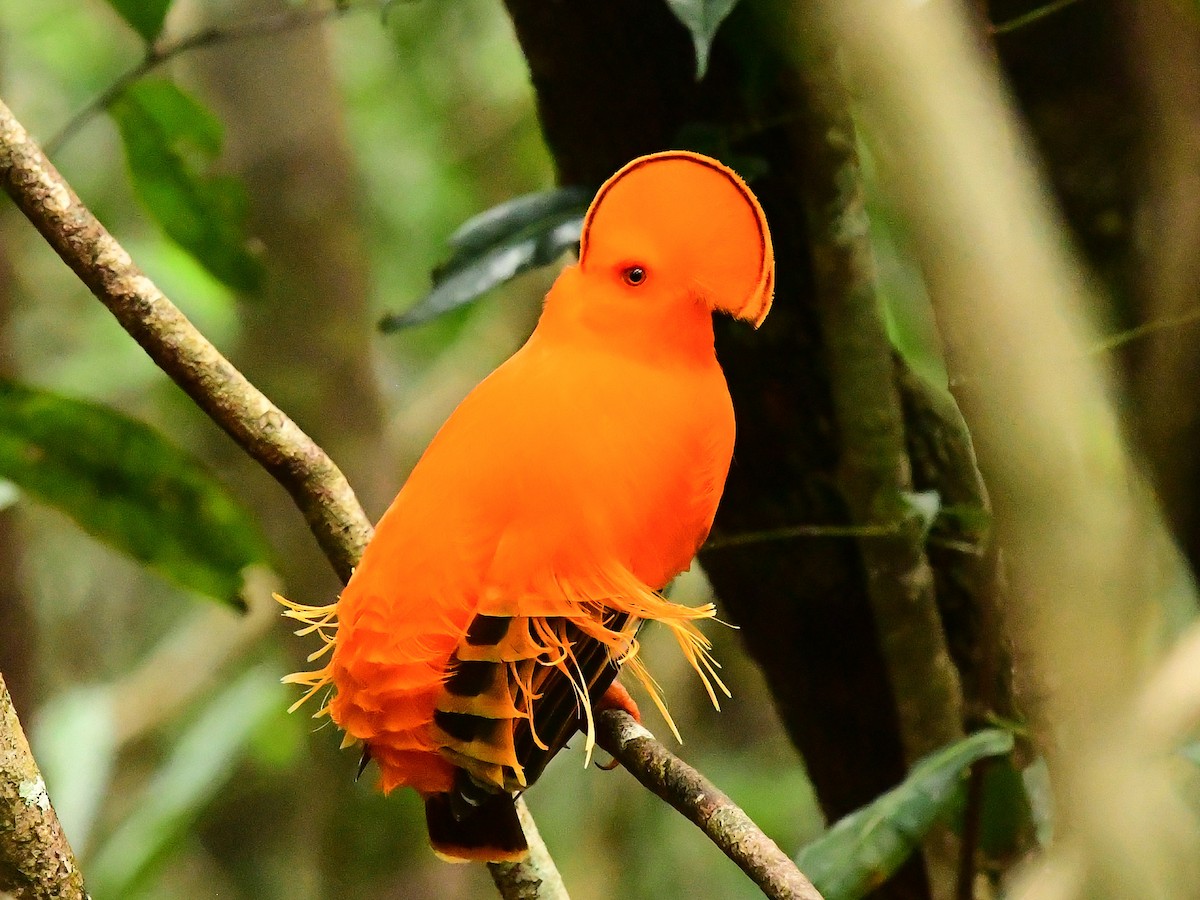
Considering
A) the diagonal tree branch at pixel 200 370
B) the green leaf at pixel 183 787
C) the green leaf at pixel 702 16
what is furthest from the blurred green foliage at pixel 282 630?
the diagonal tree branch at pixel 200 370

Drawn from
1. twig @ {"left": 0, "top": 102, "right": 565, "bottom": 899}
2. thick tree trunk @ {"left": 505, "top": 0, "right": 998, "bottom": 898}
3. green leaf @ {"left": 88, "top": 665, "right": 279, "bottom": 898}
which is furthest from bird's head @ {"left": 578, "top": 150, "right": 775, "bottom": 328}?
green leaf @ {"left": 88, "top": 665, "right": 279, "bottom": 898}

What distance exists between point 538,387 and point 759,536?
527mm

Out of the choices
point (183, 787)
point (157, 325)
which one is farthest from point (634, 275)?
point (183, 787)

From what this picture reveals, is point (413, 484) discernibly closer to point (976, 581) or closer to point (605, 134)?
point (605, 134)

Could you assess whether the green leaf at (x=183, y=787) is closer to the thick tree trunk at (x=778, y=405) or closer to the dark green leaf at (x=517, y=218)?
the thick tree trunk at (x=778, y=405)

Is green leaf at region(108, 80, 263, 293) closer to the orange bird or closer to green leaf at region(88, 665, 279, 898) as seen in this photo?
the orange bird

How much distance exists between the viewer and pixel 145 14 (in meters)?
1.43

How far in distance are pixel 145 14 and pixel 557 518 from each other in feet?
3.19

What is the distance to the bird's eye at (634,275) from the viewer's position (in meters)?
0.79

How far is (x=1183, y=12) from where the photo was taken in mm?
790

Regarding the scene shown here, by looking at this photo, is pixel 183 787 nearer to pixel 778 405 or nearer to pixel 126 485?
pixel 126 485

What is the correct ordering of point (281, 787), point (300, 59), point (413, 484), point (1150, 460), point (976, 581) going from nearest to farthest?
1. point (1150, 460)
2. point (413, 484)
3. point (976, 581)
4. point (300, 59)
5. point (281, 787)

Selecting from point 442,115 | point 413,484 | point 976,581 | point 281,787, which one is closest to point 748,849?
point 413,484

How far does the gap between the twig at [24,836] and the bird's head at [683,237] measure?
0.46 metres
